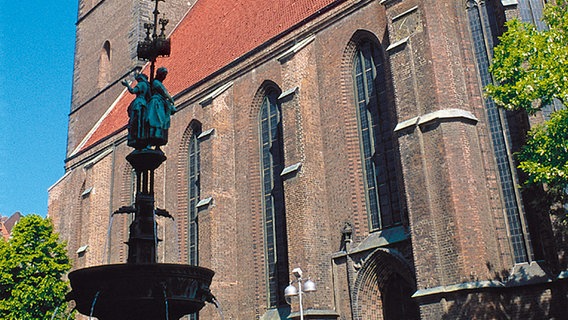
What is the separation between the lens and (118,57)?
1188 inches

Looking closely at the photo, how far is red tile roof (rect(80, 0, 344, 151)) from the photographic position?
2062 centimetres

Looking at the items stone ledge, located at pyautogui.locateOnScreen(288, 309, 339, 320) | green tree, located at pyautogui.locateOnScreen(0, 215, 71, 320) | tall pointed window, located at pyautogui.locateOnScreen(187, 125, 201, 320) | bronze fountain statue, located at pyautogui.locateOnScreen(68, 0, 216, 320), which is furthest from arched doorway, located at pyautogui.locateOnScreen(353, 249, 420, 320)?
green tree, located at pyautogui.locateOnScreen(0, 215, 71, 320)

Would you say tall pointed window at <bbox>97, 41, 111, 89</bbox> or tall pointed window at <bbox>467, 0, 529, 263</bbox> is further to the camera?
tall pointed window at <bbox>97, 41, 111, 89</bbox>

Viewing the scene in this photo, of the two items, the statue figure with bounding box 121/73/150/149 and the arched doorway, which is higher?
the statue figure with bounding box 121/73/150/149

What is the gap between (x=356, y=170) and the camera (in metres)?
16.4

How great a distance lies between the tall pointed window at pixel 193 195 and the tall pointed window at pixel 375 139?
7381 millimetres

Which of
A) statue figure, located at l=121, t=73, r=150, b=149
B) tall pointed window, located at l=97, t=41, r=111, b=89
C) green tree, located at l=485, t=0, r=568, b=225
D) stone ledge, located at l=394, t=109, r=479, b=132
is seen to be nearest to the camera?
statue figure, located at l=121, t=73, r=150, b=149

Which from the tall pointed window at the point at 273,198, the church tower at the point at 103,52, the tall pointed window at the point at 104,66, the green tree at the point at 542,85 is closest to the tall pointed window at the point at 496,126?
the green tree at the point at 542,85

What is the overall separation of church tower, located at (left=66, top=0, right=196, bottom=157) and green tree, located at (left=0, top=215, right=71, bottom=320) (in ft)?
28.7

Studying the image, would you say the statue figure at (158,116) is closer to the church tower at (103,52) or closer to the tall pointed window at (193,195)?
the tall pointed window at (193,195)

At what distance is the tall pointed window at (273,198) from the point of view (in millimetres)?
17828

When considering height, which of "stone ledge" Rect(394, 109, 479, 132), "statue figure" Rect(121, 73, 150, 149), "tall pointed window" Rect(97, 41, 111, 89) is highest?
"tall pointed window" Rect(97, 41, 111, 89)

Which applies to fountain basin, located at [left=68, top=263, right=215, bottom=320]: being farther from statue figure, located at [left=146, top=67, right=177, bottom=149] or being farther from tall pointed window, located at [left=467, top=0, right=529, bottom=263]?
tall pointed window, located at [left=467, top=0, right=529, bottom=263]

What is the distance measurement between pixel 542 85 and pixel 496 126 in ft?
15.6
